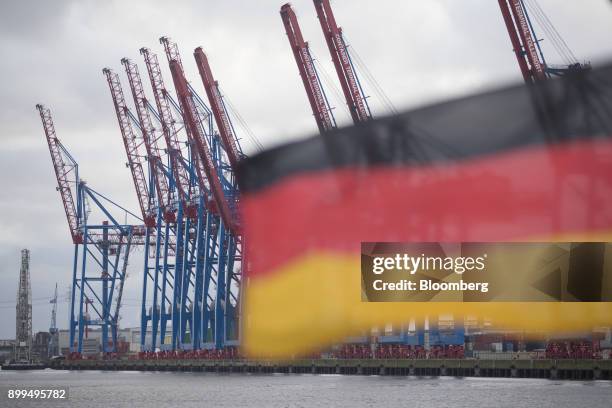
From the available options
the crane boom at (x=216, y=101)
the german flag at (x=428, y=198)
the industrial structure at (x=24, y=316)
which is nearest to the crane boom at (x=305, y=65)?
the crane boom at (x=216, y=101)

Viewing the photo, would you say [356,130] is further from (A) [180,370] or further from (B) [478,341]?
(A) [180,370]

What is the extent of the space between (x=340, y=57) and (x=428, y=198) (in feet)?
165

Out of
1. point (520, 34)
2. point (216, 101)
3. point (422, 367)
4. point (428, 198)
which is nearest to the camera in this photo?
point (428, 198)

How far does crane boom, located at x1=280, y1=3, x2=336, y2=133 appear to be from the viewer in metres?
57.1

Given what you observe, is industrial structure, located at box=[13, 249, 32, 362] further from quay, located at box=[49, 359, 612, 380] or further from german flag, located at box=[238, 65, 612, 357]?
german flag, located at box=[238, 65, 612, 357]

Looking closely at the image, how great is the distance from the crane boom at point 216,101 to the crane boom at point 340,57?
12778mm

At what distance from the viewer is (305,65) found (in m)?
58.8

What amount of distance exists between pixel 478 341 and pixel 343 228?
49479 millimetres

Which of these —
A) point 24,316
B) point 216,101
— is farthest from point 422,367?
point 24,316

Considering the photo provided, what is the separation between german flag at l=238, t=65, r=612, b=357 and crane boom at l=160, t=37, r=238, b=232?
65.0 metres

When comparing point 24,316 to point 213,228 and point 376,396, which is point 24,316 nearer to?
point 213,228

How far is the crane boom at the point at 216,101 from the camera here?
68.9 metres

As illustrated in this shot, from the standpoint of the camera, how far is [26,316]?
4975 inches

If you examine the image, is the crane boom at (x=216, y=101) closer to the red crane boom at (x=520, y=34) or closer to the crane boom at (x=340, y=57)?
the crane boom at (x=340, y=57)
